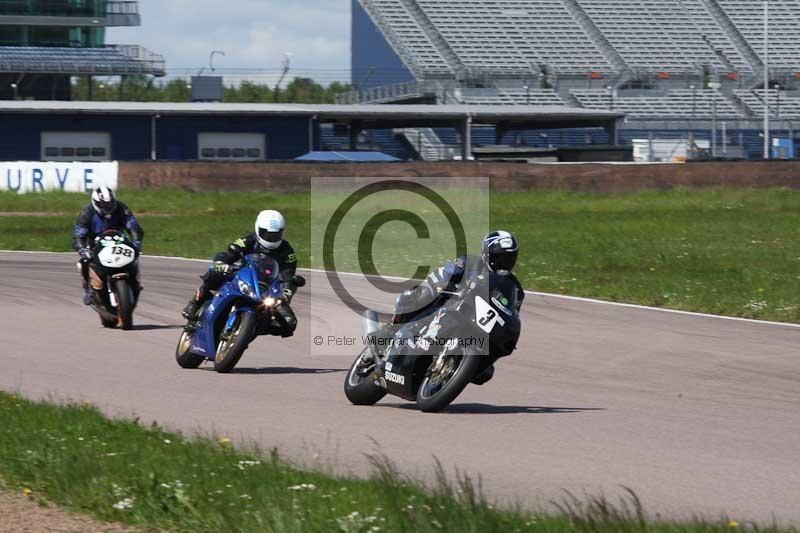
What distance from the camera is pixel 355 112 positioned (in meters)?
52.6

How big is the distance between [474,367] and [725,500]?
8.67ft

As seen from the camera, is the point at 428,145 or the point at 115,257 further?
the point at 428,145

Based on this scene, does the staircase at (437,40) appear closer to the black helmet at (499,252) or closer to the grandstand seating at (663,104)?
the grandstand seating at (663,104)

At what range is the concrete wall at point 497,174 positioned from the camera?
35.3 meters

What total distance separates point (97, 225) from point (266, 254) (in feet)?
13.4

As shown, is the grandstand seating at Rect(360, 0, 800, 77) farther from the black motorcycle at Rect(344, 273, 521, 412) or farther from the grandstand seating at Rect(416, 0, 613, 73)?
the black motorcycle at Rect(344, 273, 521, 412)

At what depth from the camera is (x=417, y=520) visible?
18.0 ft

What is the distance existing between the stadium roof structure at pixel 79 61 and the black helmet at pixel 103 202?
5057cm

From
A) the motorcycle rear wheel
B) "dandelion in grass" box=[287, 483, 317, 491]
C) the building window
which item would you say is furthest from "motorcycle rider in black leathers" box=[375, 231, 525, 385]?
the building window

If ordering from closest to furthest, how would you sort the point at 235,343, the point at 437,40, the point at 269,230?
the point at 235,343, the point at 269,230, the point at 437,40

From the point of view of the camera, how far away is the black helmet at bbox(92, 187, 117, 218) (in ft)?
47.8

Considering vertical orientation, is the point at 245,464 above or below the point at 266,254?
below

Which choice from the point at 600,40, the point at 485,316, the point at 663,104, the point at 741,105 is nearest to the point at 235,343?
the point at 485,316

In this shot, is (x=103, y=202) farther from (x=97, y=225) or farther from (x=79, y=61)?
(x=79, y=61)
